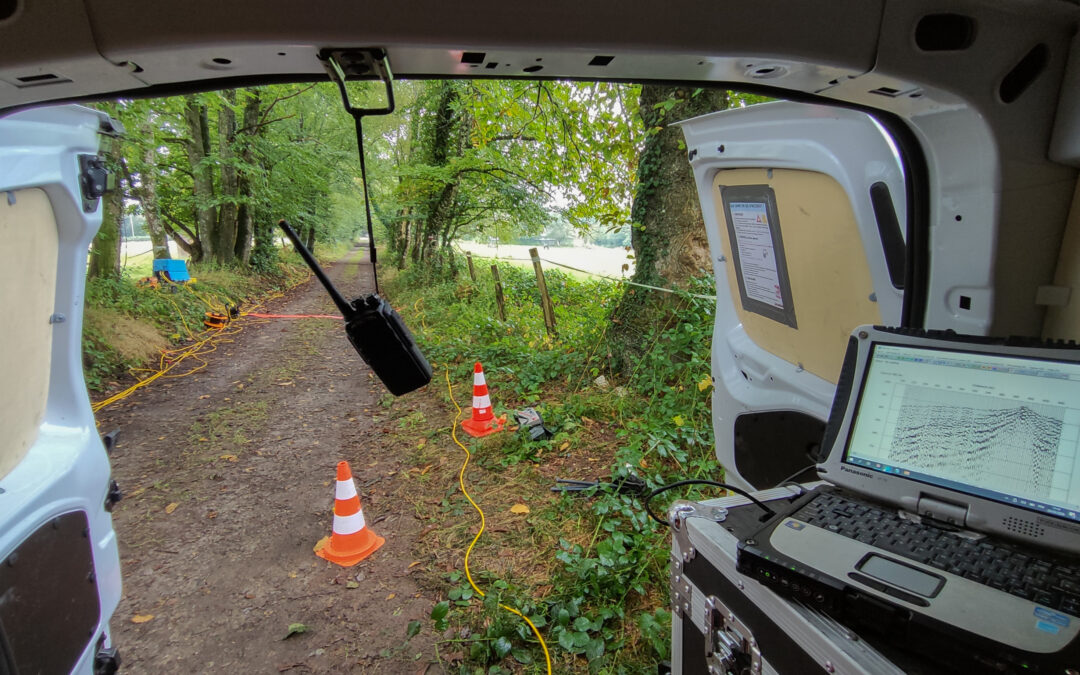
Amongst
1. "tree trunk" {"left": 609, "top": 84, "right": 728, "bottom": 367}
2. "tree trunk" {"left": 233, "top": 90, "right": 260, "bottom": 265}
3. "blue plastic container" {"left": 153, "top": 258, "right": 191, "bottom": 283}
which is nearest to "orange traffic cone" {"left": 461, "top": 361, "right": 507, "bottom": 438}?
"tree trunk" {"left": 609, "top": 84, "right": 728, "bottom": 367}

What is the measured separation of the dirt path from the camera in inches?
104

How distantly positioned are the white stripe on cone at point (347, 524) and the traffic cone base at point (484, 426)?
5.72ft

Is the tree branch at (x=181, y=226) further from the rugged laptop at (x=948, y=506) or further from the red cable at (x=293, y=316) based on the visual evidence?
the rugged laptop at (x=948, y=506)

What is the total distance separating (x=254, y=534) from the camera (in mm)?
3631

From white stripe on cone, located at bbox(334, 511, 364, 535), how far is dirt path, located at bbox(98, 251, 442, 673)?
0.23 metres

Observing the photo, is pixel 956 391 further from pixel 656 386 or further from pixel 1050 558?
pixel 656 386

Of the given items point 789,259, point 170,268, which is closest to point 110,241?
point 170,268

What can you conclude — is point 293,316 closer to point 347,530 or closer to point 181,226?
point 181,226

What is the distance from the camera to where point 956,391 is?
140cm

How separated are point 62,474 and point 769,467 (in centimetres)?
273

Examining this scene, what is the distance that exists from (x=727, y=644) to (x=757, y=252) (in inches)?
65.0

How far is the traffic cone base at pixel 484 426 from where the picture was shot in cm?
499

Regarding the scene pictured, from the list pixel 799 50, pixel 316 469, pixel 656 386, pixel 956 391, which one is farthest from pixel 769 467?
pixel 316 469

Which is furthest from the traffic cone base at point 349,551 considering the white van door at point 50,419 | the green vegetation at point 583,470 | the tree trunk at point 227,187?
the tree trunk at point 227,187
